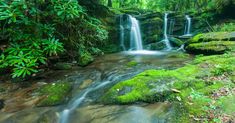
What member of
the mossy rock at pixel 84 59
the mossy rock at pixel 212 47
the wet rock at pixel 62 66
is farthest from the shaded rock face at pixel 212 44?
the wet rock at pixel 62 66

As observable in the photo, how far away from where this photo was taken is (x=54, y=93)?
4.57 m

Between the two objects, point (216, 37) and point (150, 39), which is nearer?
point (216, 37)

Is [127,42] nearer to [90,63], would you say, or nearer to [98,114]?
[90,63]

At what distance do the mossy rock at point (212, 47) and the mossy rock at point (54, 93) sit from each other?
16.7 ft

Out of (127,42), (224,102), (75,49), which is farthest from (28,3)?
(127,42)

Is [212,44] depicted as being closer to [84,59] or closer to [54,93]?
[84,59]

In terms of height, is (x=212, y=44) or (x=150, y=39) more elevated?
(x=150, y=39)

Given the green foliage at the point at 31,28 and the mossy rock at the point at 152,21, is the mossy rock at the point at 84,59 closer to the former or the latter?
the green foliage at the point at 31,28

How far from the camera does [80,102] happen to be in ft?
14.0

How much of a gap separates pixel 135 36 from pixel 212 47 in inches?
201

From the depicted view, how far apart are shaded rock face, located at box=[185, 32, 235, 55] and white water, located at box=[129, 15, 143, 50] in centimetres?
312

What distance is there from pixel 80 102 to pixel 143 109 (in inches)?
52.7

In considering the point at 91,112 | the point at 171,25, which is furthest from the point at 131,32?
the point at 91,112

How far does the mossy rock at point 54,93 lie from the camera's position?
426 centimetres
